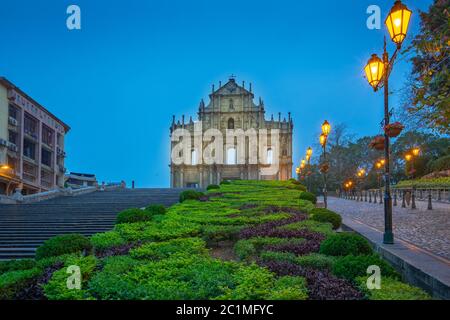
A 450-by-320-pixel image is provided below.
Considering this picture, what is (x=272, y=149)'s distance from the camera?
59188 millimetres

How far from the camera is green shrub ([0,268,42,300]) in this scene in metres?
5.77

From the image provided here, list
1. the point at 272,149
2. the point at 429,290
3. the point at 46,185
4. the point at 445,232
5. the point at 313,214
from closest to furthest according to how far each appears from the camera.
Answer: the point at 429,290, the point at 445,232, the point at 313,214, the point at 46,185, the point at 272,149

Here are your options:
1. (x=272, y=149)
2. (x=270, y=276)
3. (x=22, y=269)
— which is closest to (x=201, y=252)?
(x=270, y=276)

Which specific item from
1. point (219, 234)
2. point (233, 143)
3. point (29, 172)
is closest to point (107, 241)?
point (219, 234)

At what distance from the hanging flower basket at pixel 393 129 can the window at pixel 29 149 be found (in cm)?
4008

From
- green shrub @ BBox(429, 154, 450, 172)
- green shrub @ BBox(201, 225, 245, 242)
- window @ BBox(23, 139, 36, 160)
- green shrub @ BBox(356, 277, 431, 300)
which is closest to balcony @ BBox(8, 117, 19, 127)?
window @ BBox(23, 139, 36, 160)

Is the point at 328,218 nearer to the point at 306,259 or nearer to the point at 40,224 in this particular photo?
the point at 306,259

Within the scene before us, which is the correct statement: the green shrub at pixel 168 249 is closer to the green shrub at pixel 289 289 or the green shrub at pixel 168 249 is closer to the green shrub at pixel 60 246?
the green shrub at pixel 60 246

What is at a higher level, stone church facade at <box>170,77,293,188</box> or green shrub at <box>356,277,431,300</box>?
stone church facade at <box>170,77,293,188</box>

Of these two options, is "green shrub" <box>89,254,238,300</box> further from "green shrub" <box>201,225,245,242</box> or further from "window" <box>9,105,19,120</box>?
"window" <box>9,105,19,120</box>

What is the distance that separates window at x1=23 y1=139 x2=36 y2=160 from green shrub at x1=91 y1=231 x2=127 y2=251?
1384 inches
